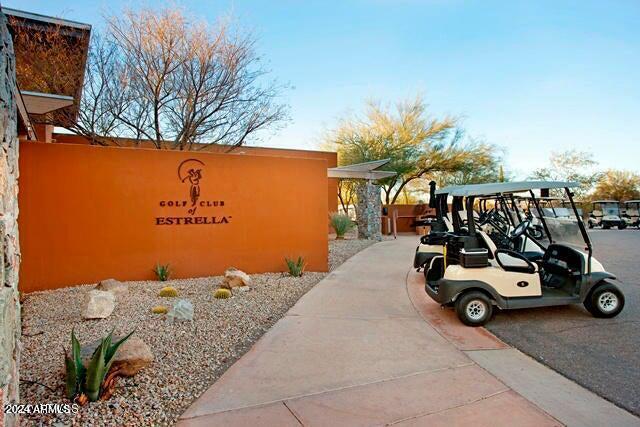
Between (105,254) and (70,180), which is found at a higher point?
(70,180)

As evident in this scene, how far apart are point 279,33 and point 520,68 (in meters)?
7.17

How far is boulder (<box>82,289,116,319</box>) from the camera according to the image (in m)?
4.80

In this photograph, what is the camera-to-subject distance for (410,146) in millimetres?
22484

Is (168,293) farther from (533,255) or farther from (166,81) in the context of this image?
(166,81)

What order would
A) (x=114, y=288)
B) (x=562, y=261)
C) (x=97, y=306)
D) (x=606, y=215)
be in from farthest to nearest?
(x=606, y=215) < (x=114, y=288) < (x=562, y=261) < (x=97, y=306)

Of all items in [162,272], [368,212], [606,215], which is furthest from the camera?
[606,215]

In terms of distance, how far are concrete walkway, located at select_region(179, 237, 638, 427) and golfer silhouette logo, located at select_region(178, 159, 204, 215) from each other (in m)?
3.46

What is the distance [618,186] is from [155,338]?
129 ft

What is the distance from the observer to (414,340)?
4.27 meters

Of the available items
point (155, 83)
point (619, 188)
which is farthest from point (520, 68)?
point (619, 188)

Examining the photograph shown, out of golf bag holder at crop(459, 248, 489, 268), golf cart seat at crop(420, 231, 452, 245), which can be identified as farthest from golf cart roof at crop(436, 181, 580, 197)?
golf cart seat at crop(420, 231, 452, 245)

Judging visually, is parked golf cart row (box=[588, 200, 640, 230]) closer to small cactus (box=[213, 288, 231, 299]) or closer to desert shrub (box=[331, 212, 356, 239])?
desert shrub (box=[331, 212, 356, 239])

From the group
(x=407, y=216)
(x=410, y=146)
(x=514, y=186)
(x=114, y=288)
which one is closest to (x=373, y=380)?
(x=514, y=186)

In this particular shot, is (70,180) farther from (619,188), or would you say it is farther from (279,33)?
(619,188)
